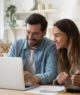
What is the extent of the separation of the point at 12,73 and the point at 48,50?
616mm

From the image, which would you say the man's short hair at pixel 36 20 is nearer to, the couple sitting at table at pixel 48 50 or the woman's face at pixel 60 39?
the couple sitting at table at pixel 48 50

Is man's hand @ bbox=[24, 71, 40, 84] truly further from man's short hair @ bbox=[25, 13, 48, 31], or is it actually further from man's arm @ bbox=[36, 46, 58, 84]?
man's short hair @ bbox=[25, 13, 48, 31]

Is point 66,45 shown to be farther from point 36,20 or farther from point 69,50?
point 36,20

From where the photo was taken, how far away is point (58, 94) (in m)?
1.87

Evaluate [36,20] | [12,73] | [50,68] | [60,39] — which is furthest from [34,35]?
[12,73]

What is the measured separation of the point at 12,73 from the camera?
206 centimetres

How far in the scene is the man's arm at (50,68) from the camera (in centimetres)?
235

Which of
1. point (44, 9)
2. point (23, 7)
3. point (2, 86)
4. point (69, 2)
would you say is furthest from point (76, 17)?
point (2, 86)

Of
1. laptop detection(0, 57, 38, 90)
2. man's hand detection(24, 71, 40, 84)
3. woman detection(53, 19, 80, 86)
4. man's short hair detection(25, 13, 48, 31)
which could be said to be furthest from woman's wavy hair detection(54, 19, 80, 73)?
laptop detection(0, 57, 38, 90)

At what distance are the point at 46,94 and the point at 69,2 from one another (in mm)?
2958

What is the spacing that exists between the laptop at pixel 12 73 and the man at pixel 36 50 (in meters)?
0.47

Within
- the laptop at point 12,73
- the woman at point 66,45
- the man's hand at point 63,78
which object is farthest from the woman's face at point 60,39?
the laptop at point 12,73

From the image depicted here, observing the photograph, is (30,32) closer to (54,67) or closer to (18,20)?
(54,67)

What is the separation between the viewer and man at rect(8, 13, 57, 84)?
2.56m
